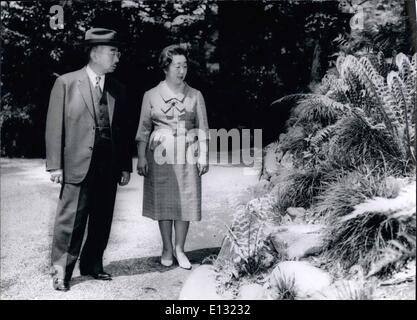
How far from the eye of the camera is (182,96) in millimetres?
4441

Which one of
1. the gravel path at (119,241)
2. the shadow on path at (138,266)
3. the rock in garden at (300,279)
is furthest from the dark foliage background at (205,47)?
the rock in garden at (300,279)

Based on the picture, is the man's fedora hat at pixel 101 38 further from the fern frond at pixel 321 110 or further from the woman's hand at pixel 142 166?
the fern frond at pixel 321 110

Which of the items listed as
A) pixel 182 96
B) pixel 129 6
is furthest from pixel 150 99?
pixel 129 6

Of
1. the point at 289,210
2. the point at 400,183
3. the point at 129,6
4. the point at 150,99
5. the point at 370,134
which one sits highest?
the point at 129,6

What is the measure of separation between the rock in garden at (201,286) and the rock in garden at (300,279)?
42 cm

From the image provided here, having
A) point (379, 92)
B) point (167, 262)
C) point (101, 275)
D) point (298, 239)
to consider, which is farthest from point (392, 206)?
point (101, 275)

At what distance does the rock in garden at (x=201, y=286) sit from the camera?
138 inches

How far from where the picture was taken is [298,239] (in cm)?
383

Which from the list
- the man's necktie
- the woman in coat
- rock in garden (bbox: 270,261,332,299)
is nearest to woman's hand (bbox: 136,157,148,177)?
the woman in coat

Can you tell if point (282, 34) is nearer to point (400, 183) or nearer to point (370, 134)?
point (370, 134)

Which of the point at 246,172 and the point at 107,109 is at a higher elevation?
the point at 107,109

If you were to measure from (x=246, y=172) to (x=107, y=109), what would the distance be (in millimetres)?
4063

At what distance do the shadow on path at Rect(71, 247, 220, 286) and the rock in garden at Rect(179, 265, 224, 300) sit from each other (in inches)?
24.0

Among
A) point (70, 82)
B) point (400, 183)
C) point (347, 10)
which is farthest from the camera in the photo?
point (347, 10)
